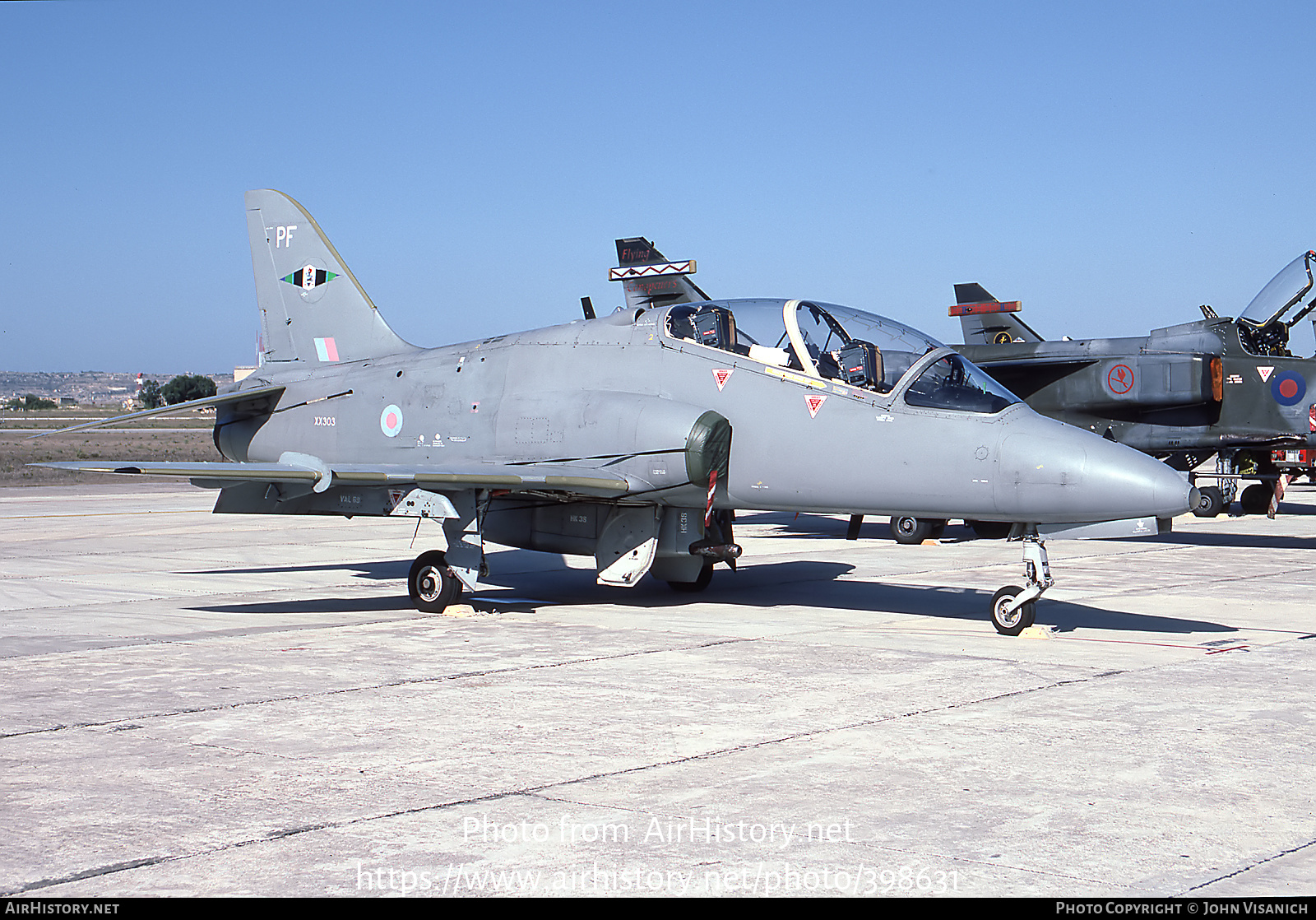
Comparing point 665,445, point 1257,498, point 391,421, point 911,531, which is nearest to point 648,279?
point 911,531

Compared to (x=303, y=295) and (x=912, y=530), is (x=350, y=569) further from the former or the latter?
(x=912, y=530)

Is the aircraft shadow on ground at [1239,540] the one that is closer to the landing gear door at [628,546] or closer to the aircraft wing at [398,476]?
the landing gear door at [628,546]

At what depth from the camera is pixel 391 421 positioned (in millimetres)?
13328

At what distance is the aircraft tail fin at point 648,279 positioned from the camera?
2009 cm

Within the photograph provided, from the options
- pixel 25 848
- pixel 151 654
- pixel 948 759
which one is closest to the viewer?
pixel 25 848

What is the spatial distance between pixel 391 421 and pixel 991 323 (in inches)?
628

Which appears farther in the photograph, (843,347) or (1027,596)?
(843,347)

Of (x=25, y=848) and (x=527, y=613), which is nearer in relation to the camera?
(x=25, y=848)

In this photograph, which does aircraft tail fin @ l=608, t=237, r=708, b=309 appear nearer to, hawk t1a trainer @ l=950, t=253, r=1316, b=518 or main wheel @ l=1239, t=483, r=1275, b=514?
hawk t1a trainer @ l=950, t=253, r=1316, b=518

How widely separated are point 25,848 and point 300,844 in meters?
1.04

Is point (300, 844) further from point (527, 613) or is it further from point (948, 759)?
point (527, 613)

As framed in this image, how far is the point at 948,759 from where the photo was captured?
616cm

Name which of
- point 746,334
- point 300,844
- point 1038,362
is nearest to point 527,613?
point 746,334

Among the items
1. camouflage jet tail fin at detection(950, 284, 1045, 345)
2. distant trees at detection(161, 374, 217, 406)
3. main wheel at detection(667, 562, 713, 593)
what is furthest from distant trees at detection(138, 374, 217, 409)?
main wheel at detection(667, 562, 713, 593)
